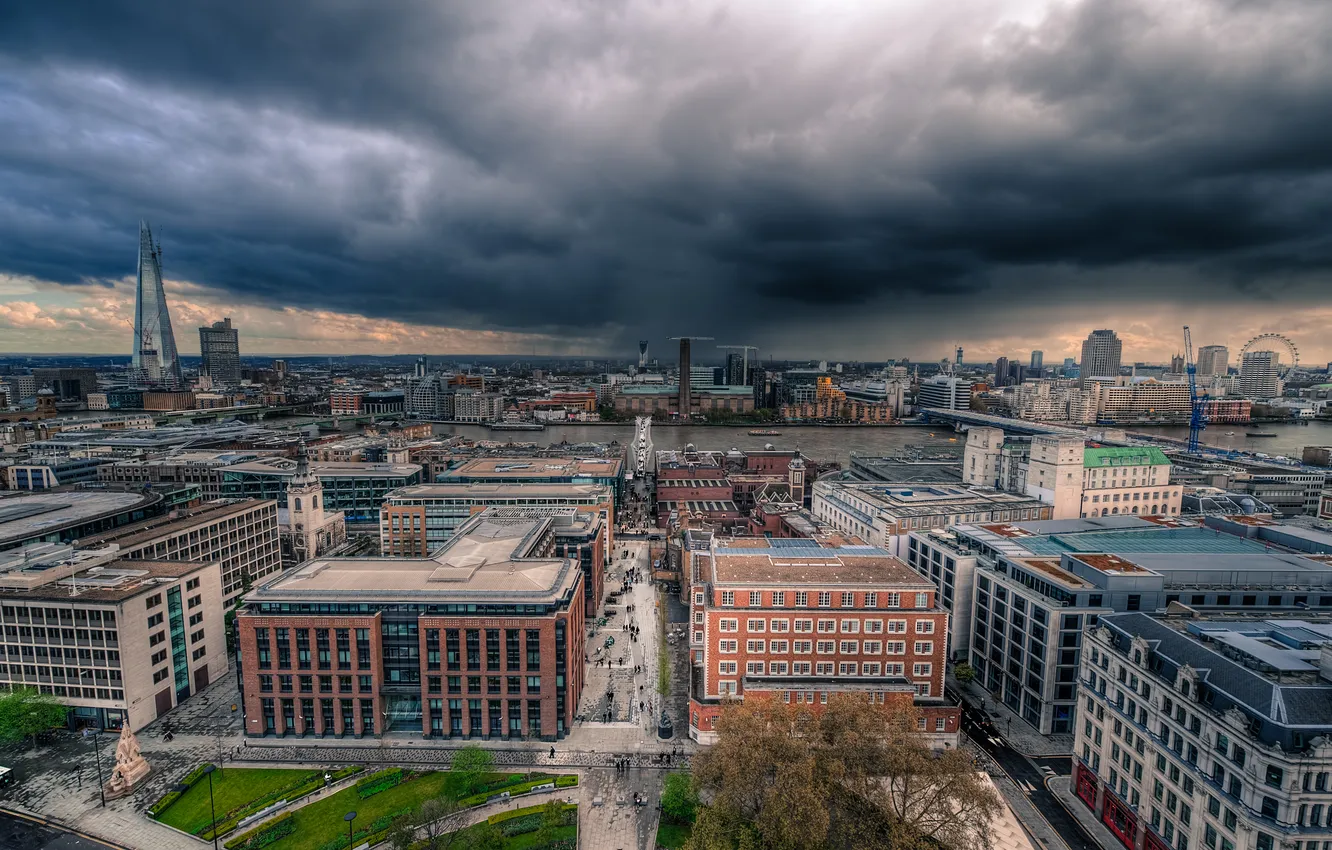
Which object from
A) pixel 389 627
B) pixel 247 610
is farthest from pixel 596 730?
pixel 247 610

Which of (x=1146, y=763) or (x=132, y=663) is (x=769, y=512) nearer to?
(x=1146, y=763)

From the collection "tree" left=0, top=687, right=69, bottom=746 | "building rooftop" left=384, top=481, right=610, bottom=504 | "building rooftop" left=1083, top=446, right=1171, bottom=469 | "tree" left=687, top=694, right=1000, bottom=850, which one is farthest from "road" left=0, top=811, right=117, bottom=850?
"building rooftop" left=1083, top=446, right=1171, bottom=469

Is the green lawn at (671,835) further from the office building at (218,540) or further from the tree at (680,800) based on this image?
the office building at (218,540)

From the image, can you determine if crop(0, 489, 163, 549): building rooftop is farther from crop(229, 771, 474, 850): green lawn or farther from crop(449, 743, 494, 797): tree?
crop(449, 743, 494, 797): tree

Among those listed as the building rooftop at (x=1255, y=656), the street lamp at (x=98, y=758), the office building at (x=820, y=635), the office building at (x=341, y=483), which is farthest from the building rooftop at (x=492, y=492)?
the building rooftop at (x=1255, y=656)

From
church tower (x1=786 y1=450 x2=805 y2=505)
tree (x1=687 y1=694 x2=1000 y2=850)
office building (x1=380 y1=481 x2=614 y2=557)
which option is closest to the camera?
tree (x1=687 y1=694 x2=1000 y2=850)

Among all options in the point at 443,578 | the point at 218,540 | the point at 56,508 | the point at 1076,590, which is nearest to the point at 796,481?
the point at 1076,590
